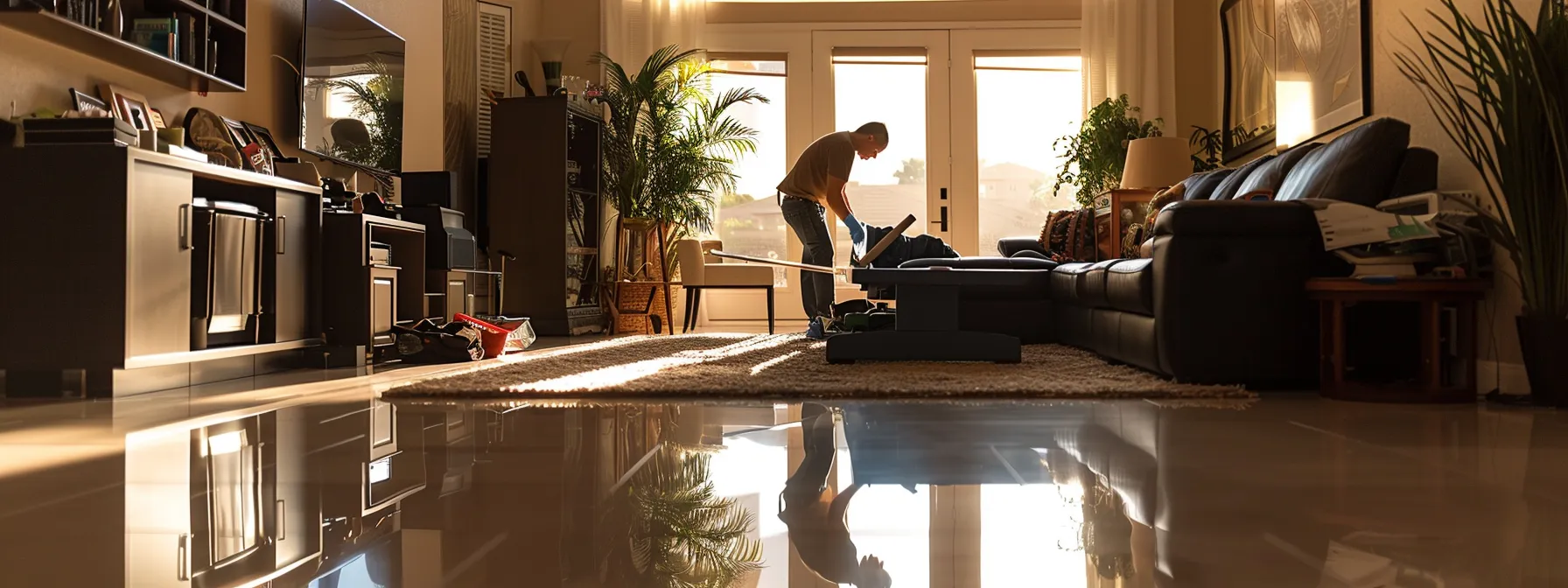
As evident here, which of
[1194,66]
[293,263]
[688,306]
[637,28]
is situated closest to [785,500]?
[293,263]

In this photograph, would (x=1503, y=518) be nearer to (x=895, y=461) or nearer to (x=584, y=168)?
(x=895, y=461)

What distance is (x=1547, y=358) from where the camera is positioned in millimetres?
2744

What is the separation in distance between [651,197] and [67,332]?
4483mm

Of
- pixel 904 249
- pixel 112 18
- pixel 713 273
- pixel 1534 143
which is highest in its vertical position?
pixel 112 18

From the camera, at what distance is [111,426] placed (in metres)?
2.44

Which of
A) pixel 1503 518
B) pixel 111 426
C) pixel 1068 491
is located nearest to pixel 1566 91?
pixel 1503 518

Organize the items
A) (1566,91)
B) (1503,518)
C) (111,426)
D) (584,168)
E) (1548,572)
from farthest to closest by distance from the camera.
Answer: (584,168) < (1566,91) < (111,426) < (1503,518) < (1548,572)

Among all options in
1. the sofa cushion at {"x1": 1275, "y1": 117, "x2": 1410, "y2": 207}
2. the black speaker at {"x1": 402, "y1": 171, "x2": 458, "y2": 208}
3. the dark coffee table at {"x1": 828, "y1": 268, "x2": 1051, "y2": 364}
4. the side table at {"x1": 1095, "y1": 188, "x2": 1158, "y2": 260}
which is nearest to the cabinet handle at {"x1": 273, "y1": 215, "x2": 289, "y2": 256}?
the black speaker at {"x1": 402, "y1": 171, "x2": 458, "y2": 208}

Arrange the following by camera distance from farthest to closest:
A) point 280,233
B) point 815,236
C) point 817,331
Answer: point 817,331, point 815,236, point 280,233

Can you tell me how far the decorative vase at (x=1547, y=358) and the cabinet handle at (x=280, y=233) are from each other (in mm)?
4027

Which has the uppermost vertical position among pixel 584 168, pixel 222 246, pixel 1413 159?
pixel 584 168

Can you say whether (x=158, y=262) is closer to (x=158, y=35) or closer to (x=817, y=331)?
(x=158, y=35)

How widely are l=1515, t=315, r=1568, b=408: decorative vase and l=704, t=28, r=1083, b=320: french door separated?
5.42 m

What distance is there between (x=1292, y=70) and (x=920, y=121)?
3.20 meters
